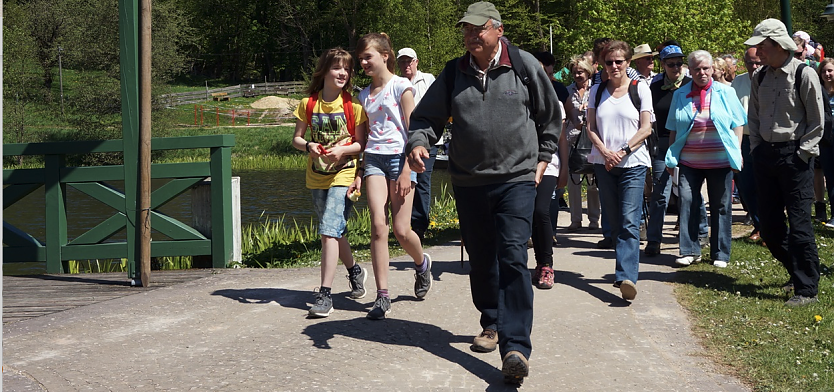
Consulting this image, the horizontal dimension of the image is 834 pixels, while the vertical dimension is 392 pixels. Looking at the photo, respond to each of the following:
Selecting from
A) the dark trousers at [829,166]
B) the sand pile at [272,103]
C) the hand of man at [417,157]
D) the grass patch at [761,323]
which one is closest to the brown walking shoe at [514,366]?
the hand of man at [417,157]

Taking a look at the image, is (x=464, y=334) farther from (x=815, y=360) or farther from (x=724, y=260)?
(x=724, y=260)

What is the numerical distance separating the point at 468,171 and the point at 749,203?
5.50 meters

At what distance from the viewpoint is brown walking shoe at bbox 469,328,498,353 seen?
5.31 metres

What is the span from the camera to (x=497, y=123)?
5000 millimetres

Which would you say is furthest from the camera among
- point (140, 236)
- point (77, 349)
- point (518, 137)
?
point (140, 236)

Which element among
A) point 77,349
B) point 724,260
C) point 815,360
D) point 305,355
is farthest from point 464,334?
point 724,260

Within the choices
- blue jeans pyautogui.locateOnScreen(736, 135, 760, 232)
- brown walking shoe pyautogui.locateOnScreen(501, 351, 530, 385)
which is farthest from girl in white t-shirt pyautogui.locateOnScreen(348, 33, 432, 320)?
blue jeans pyautogui.locateOnScreen(736, 135, 760, 232)

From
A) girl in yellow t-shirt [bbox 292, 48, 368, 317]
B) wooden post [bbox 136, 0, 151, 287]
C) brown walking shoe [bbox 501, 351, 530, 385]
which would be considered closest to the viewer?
brown walking shoe [bbox 501, 351, 530, 385]

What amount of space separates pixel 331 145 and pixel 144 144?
2.25 meters

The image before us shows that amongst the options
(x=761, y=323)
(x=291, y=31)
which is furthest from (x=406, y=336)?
(x=291, y=31)

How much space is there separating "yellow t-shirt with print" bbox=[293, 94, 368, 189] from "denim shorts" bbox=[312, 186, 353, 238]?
51 mm

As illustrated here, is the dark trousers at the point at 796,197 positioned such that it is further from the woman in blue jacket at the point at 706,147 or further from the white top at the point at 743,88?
the white top at the point at 743,88

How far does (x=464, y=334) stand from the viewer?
576 cm

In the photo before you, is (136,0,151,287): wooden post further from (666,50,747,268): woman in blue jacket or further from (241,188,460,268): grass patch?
(666,50,747,268): woman in blue jacket
